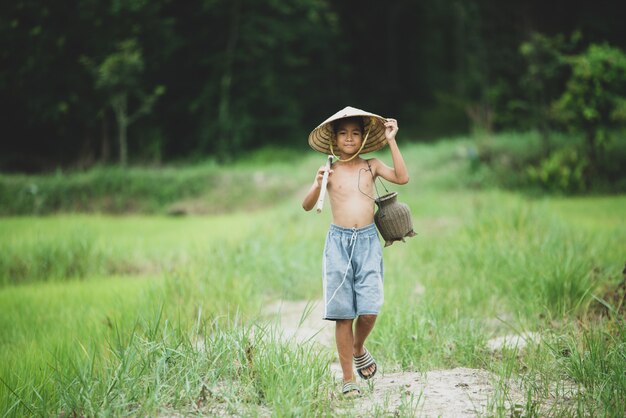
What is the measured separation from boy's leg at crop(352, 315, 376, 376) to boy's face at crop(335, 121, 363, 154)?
3.10 ft

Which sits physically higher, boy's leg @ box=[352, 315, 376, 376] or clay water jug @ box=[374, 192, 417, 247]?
clay water jug @ box=[374, 192, 417, 247]

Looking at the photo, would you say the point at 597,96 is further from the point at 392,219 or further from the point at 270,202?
the point at 392,219

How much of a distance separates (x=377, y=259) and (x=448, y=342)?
2.94 feet

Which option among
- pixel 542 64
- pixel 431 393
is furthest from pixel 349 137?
pixel 542 64

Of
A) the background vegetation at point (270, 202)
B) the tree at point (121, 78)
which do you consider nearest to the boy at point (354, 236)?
the background vegetation at point (270, 202)

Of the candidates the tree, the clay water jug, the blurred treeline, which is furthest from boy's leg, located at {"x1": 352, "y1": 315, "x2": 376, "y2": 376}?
the tree

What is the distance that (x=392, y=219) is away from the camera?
339 centimetres

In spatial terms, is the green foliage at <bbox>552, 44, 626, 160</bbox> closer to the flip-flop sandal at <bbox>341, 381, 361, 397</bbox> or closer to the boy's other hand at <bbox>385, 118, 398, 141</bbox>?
the boy's other hand at <bbox>385, 118, 398, 141</bbox>

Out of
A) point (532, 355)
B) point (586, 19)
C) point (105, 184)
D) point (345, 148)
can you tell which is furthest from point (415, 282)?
point (586, 19)

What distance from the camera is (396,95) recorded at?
1029 inches

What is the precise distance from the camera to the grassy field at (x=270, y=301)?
9.62ft

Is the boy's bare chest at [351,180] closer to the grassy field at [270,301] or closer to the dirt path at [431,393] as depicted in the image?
the dirt path at [431,393]

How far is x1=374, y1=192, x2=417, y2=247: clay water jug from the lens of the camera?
3.39m

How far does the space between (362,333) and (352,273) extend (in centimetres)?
35
